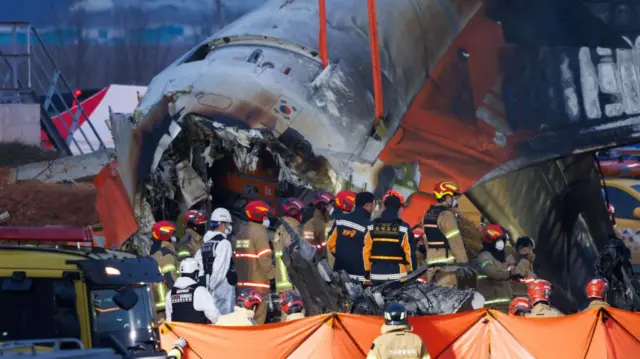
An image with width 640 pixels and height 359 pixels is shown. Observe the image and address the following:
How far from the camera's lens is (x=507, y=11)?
16141mm

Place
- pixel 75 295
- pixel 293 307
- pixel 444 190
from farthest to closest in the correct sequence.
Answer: pixel 444 190 → pixel 293 307 → pixel 75 295

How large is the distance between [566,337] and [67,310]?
14.1ft

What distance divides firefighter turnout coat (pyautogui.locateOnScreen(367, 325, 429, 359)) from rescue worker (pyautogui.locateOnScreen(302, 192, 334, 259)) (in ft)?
18.4

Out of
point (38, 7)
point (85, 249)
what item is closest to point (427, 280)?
point (85, 249)

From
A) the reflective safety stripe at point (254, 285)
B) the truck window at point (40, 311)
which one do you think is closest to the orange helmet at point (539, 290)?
the reflective safety stripe at point (254, 285)

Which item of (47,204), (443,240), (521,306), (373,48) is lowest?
(521,306)

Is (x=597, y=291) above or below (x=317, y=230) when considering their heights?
below

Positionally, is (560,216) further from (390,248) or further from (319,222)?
(390,248)

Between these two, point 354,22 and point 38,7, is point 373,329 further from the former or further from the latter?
point 38,7

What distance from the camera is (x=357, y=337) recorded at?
35.7ft

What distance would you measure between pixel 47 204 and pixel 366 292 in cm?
817

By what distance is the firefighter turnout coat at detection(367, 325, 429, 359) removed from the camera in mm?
9195

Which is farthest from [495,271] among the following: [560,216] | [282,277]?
[560,216]

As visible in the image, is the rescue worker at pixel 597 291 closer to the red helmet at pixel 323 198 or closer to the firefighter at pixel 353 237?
the firefighter at pixel 353 237
